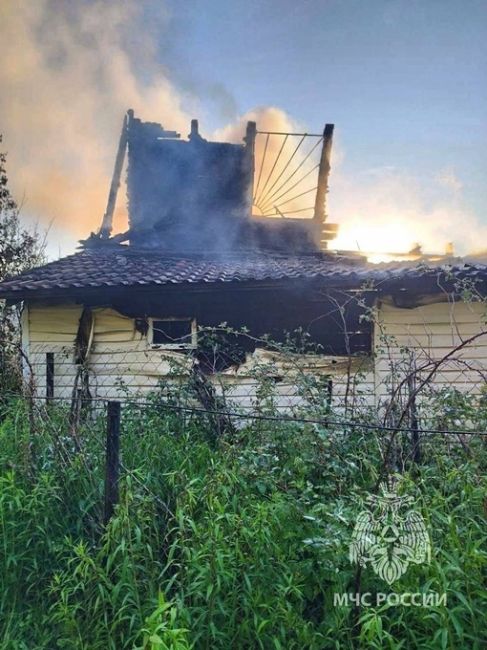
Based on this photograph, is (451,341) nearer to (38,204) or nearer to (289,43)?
(289,43)

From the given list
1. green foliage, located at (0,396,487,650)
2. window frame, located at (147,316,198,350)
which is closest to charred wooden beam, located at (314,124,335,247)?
window frame, located at (147,316,198,350)

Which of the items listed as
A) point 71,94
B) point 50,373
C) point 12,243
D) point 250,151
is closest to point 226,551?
point 50,373

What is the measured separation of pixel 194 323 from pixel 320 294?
1.97 m

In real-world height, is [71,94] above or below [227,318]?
above

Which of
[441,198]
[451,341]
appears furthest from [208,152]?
[451,341]

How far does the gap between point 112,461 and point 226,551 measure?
88cm

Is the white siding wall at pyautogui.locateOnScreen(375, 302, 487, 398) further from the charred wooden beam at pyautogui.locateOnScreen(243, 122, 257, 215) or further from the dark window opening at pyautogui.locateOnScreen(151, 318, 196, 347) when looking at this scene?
the charred wooden beam at pyautogui.locateOnScreen(243, 122, 257, 215)

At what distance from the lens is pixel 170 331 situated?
616 cm

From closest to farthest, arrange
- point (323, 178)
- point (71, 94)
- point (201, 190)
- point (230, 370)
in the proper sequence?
1. point (230, 370)
2. point (71, 94)
3. point (323, 178)
4. point (201, 190)

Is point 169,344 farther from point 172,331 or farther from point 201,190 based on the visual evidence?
point 201,190

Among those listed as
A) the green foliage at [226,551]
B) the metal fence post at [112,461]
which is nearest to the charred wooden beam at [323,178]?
the green foliage at [226,551]

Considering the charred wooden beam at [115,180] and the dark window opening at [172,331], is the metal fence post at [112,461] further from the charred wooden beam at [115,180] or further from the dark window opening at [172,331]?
the charred wooden beam at [115,180]

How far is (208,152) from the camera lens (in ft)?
39.5

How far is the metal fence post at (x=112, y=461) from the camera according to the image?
95.4 inches
